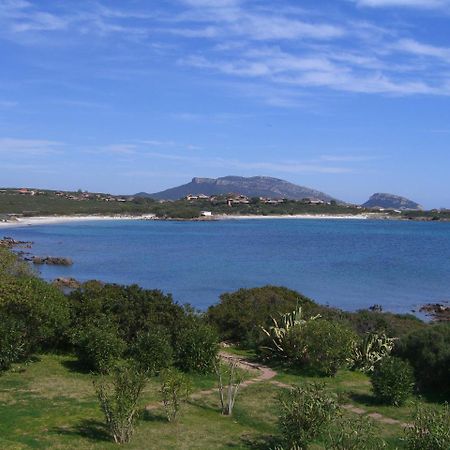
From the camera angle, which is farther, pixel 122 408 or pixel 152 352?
pixel 152 352

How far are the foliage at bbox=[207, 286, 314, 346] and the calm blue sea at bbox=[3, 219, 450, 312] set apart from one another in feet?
42.4

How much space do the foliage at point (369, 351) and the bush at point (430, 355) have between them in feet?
1.29

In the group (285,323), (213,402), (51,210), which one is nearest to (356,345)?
(285,323)

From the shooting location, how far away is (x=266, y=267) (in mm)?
56969

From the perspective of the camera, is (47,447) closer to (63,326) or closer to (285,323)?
(63,326)

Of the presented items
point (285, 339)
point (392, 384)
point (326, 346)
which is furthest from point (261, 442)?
point (285, 339)

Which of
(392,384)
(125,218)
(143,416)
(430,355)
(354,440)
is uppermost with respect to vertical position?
(354,440)

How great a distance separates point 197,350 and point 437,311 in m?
25.9

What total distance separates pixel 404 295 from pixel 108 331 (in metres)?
32.4

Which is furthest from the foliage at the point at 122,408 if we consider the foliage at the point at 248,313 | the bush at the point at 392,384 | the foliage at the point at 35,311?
the foliage at the point at 248,313

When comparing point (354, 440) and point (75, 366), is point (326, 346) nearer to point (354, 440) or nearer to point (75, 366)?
point (75, 366)

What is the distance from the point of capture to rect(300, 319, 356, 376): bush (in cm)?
1485

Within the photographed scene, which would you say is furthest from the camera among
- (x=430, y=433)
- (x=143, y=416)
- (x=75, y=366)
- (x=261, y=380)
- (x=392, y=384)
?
(x=75, y=366)

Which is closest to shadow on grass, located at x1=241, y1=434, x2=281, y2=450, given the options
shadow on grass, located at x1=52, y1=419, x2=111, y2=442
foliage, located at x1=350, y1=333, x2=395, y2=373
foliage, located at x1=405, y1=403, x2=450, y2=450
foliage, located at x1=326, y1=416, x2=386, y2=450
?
foliage, located at x1=326, y1=416, x2=386, y2=450
